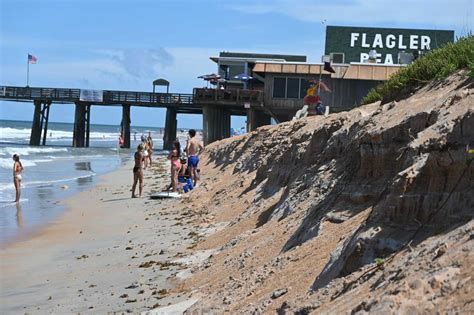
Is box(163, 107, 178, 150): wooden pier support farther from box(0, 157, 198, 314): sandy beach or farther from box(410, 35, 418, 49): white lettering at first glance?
box(0, 157, 198, 314): sandy beach

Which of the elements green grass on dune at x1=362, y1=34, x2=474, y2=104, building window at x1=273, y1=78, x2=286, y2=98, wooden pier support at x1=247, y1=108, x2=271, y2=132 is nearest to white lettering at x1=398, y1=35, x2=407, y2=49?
wooden pier support at x1=247, y1=108, x2=271, y2=132

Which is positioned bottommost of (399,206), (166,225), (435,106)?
(166,225)

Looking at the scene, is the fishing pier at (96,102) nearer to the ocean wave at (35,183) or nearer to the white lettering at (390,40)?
the white lettering at (390,40)

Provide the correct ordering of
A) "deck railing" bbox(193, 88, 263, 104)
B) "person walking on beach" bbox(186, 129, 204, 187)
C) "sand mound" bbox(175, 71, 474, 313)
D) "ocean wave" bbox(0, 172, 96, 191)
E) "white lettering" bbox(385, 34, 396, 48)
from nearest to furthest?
1. "sand mound" bbox(175, 71, 474, 313)
2. "person walking on beach" bbox(186, 129, 204, 187)
3. "ocean wave" bbox(0, 172, 96, 191)
4. "deck railing" bbox(193, 88, 263, 104)
5. "white lettering" bbox(385, 34, 396, 48)

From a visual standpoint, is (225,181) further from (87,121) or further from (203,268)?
(87,121)

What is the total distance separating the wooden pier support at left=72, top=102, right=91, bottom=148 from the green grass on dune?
5355cm

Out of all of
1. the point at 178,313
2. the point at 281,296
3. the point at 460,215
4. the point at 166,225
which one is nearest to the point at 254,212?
the point at 166,225

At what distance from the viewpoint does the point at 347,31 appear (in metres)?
49.9

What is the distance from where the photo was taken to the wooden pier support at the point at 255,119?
43.3 m

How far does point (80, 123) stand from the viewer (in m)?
62.0

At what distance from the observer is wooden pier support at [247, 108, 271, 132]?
43344 millimetres

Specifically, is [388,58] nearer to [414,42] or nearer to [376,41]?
[376,41]

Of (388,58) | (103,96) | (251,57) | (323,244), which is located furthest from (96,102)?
(323,244)

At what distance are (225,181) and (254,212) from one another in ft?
27.2
